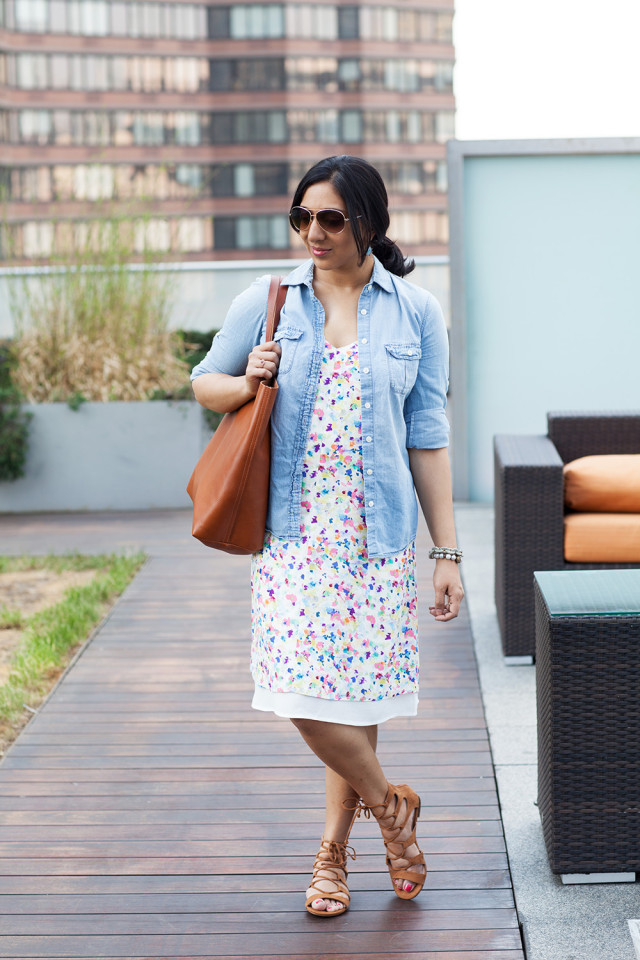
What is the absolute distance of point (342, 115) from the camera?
83.4 meters

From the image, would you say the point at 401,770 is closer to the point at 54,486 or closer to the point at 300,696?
the point at 300,696

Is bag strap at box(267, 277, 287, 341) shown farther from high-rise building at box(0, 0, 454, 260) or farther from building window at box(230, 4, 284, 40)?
building window at box(230, 4, 284, 40)

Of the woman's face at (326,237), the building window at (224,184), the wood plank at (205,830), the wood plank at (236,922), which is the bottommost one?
the wood plank at (236,922)

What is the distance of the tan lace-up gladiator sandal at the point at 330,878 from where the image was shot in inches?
87.7

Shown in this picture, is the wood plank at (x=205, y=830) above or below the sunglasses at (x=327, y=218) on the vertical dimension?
below

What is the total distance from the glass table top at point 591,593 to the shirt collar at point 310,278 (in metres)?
0.69

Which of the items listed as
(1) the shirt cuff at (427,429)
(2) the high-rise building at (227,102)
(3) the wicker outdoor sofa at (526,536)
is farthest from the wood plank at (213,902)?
(2) the high-rise building at (227,102)

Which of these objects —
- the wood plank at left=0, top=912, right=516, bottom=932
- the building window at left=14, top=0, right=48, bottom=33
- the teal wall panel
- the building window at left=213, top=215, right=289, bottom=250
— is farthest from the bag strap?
the building window at left=14, top=0, right=48, bottom=33

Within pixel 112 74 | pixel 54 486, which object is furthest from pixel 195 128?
pixel 54 486

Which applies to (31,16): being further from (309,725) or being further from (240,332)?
(309,725)

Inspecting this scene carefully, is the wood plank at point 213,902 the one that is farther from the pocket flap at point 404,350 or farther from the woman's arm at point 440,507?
the pocket flap at point 404,350

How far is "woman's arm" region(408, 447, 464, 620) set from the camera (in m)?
2.19

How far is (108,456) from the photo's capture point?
6758 mm

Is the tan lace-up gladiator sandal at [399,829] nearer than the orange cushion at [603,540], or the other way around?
the tan lace-up gladiator sandal at [399,829]
